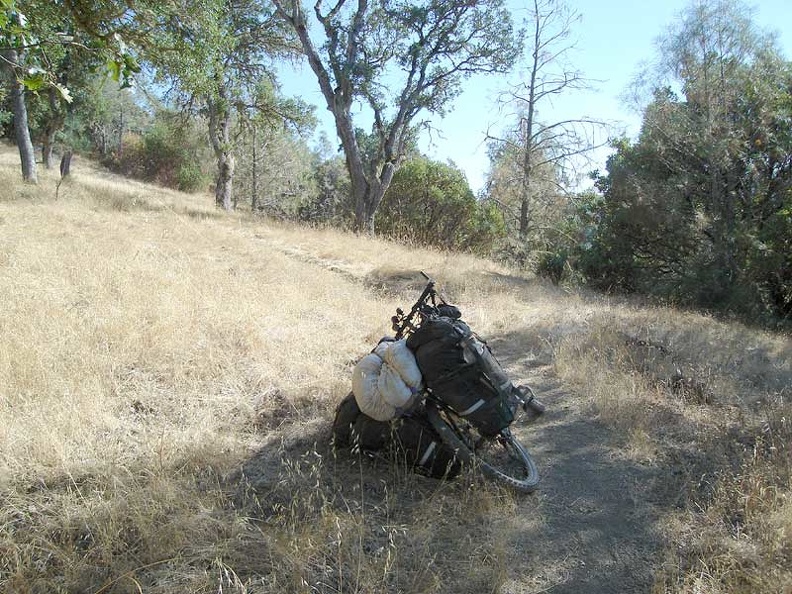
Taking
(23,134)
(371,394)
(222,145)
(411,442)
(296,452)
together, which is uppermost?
(222,145)

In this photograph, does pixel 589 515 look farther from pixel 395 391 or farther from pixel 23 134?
pixel 23 134

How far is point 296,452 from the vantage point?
11.0ft

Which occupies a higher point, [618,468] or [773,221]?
[773,221]

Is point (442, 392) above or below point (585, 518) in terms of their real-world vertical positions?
above

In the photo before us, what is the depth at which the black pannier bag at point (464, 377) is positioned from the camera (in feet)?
9.83

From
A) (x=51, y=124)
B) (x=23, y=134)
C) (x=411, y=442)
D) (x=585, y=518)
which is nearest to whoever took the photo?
(x=585, y=518)

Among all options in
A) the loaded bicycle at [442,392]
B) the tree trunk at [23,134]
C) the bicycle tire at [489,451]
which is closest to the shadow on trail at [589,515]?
the bicycle tire at [489,451]

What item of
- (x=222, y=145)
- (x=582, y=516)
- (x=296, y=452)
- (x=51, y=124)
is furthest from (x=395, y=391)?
(x=51, y=124)

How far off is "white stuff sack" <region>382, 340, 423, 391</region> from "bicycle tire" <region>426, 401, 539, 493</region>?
282 millimetres

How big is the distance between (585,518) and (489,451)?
0.74m

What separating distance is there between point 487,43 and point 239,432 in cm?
1442

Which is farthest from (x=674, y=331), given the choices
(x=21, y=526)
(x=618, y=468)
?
(x=21, y=526)

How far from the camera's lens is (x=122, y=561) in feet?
7.34

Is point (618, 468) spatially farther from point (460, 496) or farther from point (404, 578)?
point (404, 578)
